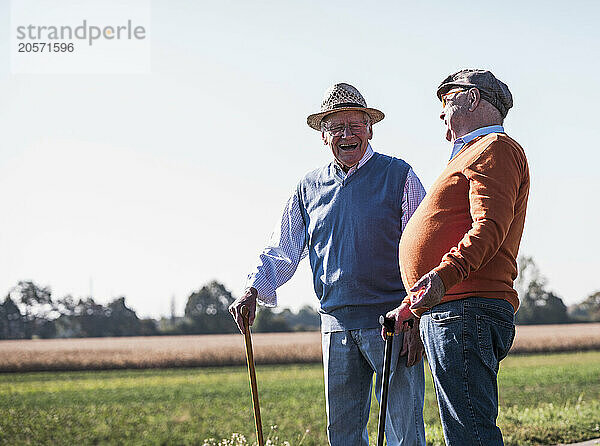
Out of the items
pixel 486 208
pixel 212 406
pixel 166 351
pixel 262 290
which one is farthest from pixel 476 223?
pixel 166 351

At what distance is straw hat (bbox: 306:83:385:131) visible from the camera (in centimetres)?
409

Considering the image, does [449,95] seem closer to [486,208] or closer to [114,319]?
[486,208]

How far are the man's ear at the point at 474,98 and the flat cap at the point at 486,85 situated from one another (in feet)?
0.05

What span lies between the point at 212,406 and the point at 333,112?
41.2ft

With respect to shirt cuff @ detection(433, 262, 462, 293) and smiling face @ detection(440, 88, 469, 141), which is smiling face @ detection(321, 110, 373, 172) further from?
shirt cuff @ detection(433, 262, 462, 293)

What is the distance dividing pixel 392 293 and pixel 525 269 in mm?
50087

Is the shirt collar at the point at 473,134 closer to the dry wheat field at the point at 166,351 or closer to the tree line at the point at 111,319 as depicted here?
the dry wheat field at the point at 166,351

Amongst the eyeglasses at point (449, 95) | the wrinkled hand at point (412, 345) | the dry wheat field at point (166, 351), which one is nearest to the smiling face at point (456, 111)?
the eyeglasses at point (449, 95)

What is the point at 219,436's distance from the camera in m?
11.7

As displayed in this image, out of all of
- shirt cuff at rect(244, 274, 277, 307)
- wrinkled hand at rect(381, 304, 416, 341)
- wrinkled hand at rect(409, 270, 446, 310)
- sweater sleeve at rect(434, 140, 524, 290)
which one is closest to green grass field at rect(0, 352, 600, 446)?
shirt cuff at rect(244, 274, 277, 307)

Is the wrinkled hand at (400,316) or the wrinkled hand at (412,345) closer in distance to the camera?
the wrinkled hand at (400,316)

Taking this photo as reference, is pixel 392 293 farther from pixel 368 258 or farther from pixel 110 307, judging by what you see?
pixel 110 307

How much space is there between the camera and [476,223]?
3051mm

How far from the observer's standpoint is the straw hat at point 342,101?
13.4ft
